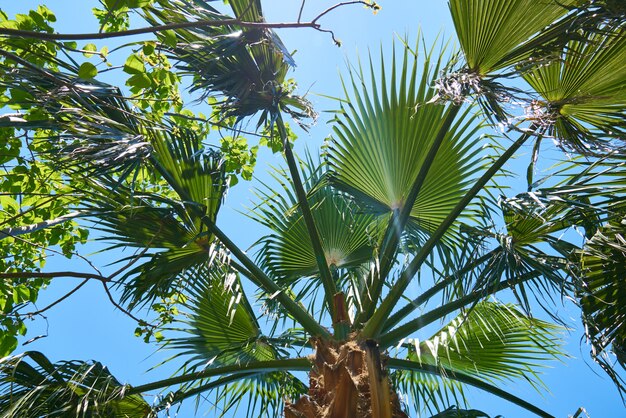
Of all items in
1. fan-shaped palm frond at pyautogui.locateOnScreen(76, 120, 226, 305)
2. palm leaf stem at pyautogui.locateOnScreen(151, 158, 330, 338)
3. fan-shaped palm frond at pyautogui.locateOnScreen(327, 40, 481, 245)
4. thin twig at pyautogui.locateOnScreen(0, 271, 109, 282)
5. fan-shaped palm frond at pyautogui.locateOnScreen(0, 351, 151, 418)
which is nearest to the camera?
thin twig at pyautogui.locateOnScreen(0, 271, 109, 282)

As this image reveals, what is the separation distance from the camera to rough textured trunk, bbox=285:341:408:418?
9.62 ft

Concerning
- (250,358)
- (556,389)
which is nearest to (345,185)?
(250,358)

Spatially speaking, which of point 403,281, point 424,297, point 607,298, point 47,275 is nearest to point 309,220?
point 403,281

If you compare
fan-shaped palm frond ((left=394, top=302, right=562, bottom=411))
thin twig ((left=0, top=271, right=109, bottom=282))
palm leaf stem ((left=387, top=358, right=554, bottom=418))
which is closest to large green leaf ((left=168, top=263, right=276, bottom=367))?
palm leaf stem ((left=387, top=358, right=554, bottom=418))

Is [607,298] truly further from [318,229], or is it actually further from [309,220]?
[318,229]

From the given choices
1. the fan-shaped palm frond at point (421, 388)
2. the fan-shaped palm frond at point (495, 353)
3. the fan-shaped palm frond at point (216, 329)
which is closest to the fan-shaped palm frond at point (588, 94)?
the fan-shaped palm frond at point (495, 353)

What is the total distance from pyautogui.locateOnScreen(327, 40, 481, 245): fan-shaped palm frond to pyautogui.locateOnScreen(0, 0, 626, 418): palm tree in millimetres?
13

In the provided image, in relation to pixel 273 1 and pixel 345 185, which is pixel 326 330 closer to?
pixel 345 185

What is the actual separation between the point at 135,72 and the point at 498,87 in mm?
1643

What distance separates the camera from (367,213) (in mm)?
4375

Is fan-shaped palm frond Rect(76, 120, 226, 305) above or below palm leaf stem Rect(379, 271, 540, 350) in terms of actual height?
above

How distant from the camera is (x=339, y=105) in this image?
4105mm

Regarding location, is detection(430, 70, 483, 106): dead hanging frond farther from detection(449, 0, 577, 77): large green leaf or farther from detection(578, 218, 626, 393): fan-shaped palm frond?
detection(578, 218, 626, 393): fan-shaped palm frond

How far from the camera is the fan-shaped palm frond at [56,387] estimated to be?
124 inches
